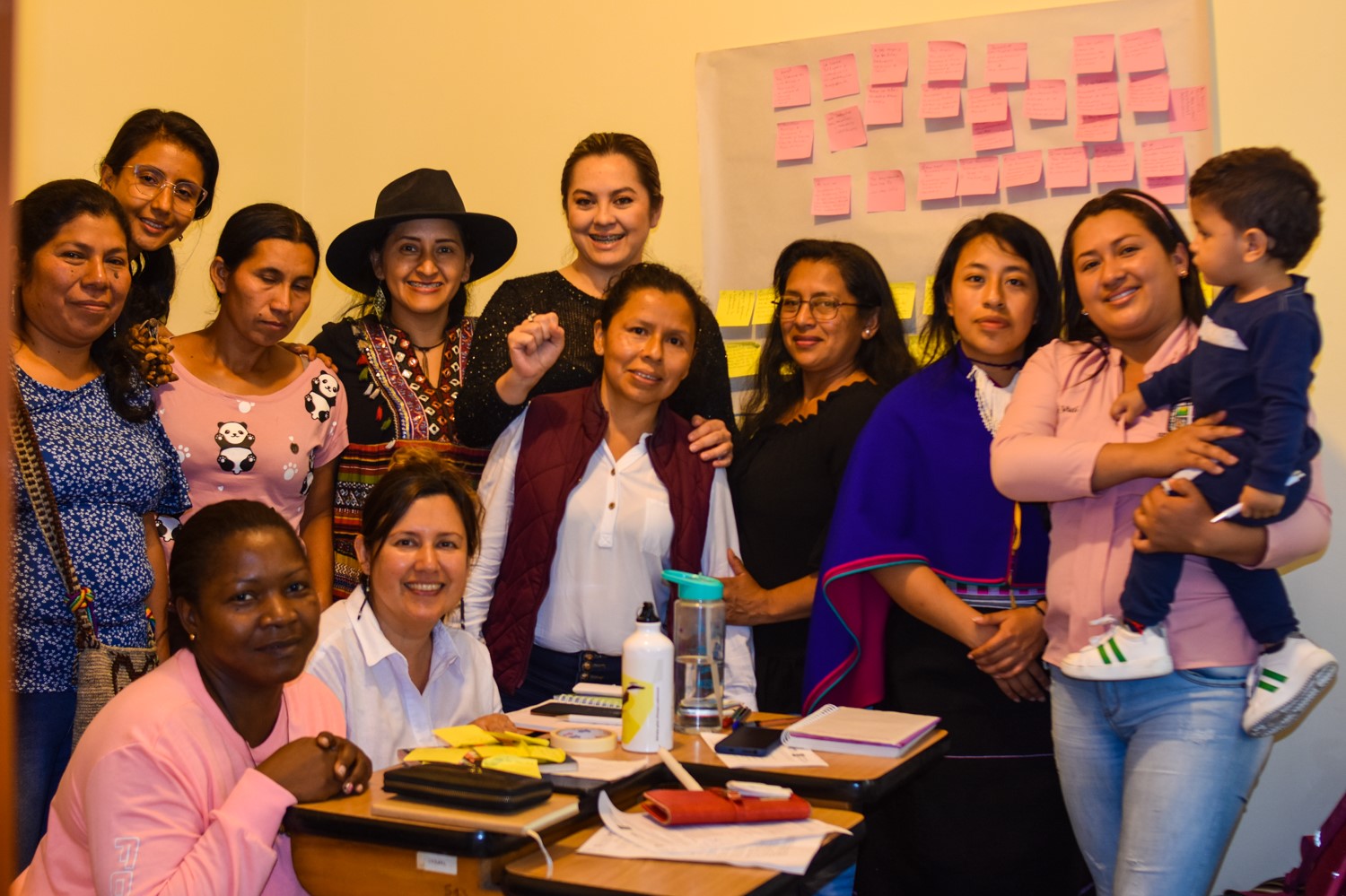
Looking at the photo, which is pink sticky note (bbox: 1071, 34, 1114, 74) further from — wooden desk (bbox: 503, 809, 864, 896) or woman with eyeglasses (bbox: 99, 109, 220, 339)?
wooden desk (bbox: 503, 809, 864, 896)

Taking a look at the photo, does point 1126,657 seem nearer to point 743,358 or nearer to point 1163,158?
point 1163,158

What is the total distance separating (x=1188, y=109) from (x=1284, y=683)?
170 centimetres

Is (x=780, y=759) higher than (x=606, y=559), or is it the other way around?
(x=606, y=559)

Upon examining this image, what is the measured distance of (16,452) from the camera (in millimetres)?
2283

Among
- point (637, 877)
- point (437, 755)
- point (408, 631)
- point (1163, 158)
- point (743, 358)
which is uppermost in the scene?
point (1163, 158)

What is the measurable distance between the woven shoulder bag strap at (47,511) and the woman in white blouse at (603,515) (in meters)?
0.72

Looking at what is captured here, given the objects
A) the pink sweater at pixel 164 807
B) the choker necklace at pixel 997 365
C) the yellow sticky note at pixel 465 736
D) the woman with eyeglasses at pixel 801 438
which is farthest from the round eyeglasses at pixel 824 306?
the pink sweater at pixel 164 807

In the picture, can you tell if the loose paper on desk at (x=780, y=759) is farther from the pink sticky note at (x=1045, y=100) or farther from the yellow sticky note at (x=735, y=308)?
the pink sticky note at (x=1045, y=100)

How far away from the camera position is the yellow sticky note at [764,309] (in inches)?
144

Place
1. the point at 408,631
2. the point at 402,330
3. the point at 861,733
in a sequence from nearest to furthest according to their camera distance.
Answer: the point at 861,733 → the point at 408,631 → the point at 402,330

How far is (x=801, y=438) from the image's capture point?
9.43 feet

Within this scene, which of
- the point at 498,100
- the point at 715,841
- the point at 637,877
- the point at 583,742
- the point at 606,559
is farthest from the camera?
the point at 498,100

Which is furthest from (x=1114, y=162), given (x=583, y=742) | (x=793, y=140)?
(x=583, y=742)

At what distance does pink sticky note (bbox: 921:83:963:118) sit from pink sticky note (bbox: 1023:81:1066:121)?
0.58ft
